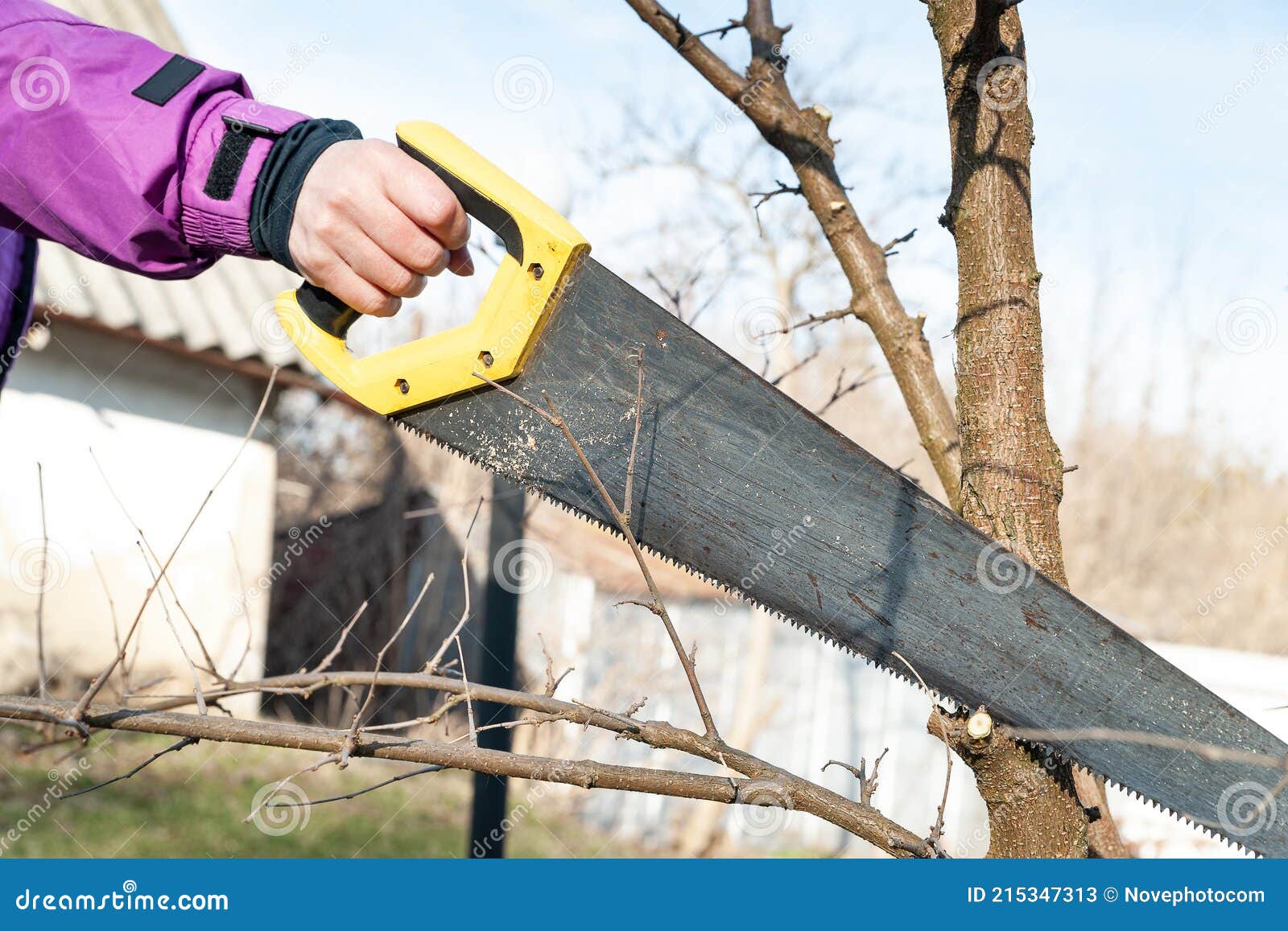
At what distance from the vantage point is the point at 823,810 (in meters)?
1.58

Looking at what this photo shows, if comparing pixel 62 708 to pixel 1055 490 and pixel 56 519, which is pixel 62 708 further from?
pixel 56 519

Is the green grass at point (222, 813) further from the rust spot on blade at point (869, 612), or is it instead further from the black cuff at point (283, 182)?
the black cuff at point (283, 182)

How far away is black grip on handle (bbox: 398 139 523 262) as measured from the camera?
1670 millimetres

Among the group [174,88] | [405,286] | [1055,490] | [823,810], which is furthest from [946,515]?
[174,88]

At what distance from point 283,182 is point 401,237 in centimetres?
25

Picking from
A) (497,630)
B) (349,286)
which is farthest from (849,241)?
(497,630)

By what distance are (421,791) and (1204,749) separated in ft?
20.9

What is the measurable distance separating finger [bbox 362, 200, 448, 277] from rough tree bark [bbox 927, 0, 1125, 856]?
39.1 inches

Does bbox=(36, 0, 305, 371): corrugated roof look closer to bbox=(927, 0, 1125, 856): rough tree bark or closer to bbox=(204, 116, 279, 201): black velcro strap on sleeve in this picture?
bbox=(204, 116, 279, 201): black velcro strap on sleeve

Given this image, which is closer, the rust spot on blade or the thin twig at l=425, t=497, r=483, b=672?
the thin twig at l=425, t=497, r=483, b=672

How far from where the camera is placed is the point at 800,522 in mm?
1865

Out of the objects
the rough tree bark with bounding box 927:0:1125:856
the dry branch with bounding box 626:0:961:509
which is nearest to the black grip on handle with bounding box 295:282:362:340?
the dry branch with bounding box 626:0:961:509

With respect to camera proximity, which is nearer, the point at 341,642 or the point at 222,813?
the point at 341,642

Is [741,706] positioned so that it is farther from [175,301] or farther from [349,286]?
[349,286]
